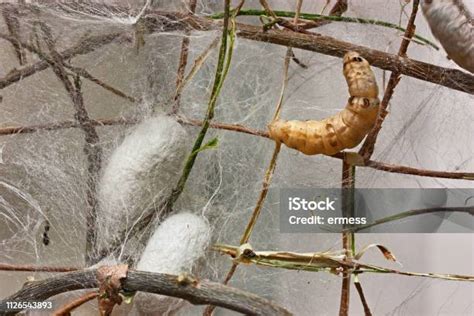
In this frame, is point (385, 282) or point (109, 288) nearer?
point (109, 288)

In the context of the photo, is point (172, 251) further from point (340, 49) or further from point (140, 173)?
point (340, 49)

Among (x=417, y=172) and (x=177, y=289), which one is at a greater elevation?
(x=417, y=172)

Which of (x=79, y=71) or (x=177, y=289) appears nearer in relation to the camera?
(x=177, y=289)

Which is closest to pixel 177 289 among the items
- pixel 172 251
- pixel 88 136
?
pixel 172 251

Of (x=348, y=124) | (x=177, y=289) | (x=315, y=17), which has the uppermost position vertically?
(x=315, y=17)

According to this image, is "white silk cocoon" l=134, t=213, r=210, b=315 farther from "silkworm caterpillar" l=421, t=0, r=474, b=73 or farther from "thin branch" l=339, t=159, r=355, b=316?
"silkworm caterpillar" l=421, t=0, r=474, b=73

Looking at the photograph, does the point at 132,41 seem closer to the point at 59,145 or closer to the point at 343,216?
the point at 59,145

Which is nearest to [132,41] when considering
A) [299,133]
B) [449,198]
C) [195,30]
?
[195,30]
